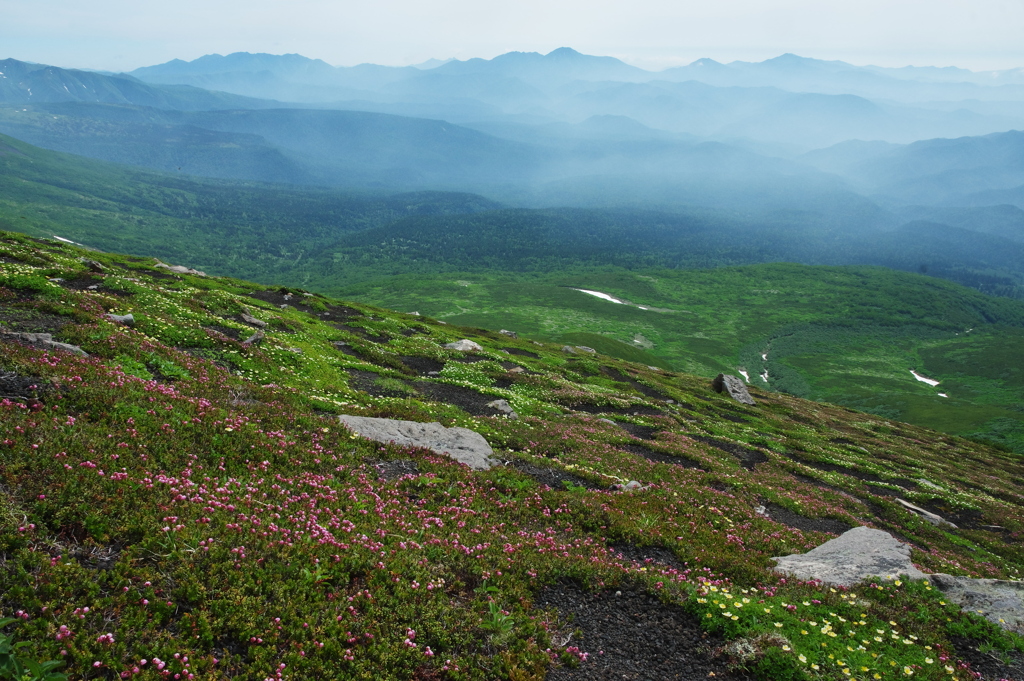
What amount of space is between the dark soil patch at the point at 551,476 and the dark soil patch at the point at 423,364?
19.8 meters

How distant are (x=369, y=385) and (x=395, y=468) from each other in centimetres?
1361

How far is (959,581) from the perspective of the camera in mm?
14508

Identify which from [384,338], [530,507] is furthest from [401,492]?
[384,338]

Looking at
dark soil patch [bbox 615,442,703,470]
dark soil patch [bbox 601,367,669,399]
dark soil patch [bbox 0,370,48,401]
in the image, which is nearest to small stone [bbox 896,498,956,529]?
dark soil patch [bbox 615,442,703,470]

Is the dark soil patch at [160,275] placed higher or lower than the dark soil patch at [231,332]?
lower

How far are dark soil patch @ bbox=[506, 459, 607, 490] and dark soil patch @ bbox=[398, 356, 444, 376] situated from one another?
65.0 ft

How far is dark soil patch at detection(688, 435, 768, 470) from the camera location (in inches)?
1350

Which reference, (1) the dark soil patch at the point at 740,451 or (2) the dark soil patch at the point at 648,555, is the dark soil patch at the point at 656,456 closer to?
(1) the dark soil patch at the point at 740,451

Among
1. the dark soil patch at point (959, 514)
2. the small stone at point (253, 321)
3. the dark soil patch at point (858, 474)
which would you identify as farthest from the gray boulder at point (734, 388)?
the small stone at point (253, 321)

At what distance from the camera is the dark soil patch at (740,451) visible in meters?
34.3

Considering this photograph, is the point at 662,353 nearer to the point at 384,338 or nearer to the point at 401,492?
the point at 384,338

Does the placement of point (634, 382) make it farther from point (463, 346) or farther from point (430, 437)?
point (430, 437)

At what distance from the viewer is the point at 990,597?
44.9 feet

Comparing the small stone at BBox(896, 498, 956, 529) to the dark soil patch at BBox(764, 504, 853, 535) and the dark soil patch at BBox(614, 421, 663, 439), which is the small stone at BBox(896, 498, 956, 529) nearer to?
the dark soil patch at BBox(764, 504, 853, 535)
